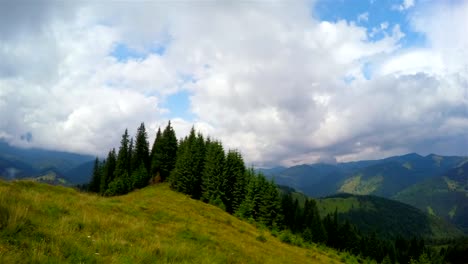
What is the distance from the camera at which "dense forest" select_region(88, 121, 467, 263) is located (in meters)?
78.6

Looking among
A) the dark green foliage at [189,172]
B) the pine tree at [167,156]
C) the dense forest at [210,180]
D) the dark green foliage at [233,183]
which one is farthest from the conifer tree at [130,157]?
the dark green foliage at [233,183]

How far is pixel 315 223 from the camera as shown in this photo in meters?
111

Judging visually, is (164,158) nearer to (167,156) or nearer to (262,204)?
(167,156)

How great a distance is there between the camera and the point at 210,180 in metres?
79.1

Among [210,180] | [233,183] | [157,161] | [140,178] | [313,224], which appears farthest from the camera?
[313,224]

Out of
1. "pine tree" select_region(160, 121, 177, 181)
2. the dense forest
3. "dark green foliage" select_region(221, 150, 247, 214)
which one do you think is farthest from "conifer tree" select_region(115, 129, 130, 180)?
"dark green foliage" select_region(221, 150, 247, 214)

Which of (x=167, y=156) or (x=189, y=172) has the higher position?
(x=167, y=156)

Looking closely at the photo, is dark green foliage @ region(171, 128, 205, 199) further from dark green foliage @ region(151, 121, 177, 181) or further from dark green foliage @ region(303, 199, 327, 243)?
dark green foliage @ region(303, 199, 327, 243)

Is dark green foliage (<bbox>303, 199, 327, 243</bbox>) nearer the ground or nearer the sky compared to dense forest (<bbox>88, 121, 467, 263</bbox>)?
nearer the ground

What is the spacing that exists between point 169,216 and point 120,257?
18.6m

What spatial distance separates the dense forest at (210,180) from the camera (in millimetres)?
78625

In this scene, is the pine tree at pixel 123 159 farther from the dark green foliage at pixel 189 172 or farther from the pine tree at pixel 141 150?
the dark green foliage at pixel 189 172

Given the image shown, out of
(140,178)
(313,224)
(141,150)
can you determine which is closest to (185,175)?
(140,178)

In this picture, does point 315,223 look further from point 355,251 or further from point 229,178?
point 229,178
